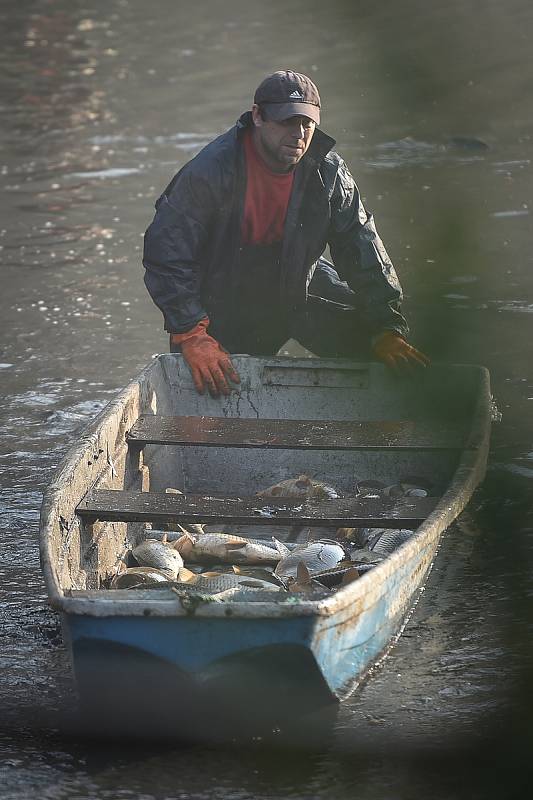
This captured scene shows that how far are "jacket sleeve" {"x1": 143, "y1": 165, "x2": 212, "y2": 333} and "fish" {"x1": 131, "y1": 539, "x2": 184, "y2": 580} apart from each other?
1198 mm

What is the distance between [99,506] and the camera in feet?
13.3

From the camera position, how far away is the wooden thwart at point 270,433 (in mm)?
4684

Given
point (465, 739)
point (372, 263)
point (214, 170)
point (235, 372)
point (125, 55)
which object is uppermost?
point (125, 55)

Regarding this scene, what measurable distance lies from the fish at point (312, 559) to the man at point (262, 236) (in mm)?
1060

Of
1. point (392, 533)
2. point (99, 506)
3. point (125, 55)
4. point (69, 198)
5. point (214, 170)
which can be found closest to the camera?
point (99, 506)

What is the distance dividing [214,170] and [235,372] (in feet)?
3.10

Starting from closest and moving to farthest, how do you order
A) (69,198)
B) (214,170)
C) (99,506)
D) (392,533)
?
(99,506), (392,533), (214,170), (69,198)

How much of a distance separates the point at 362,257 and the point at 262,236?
48cm

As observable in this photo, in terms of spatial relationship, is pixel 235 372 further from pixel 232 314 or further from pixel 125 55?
pixel 125 55

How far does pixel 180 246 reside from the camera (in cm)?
502

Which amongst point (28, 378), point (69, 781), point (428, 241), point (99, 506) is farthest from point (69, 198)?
point (428, 241)

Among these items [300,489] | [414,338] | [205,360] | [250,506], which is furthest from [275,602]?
[205,360]

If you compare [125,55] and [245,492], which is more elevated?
[125,55]

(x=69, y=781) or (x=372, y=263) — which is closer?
(x=69, y=781)
